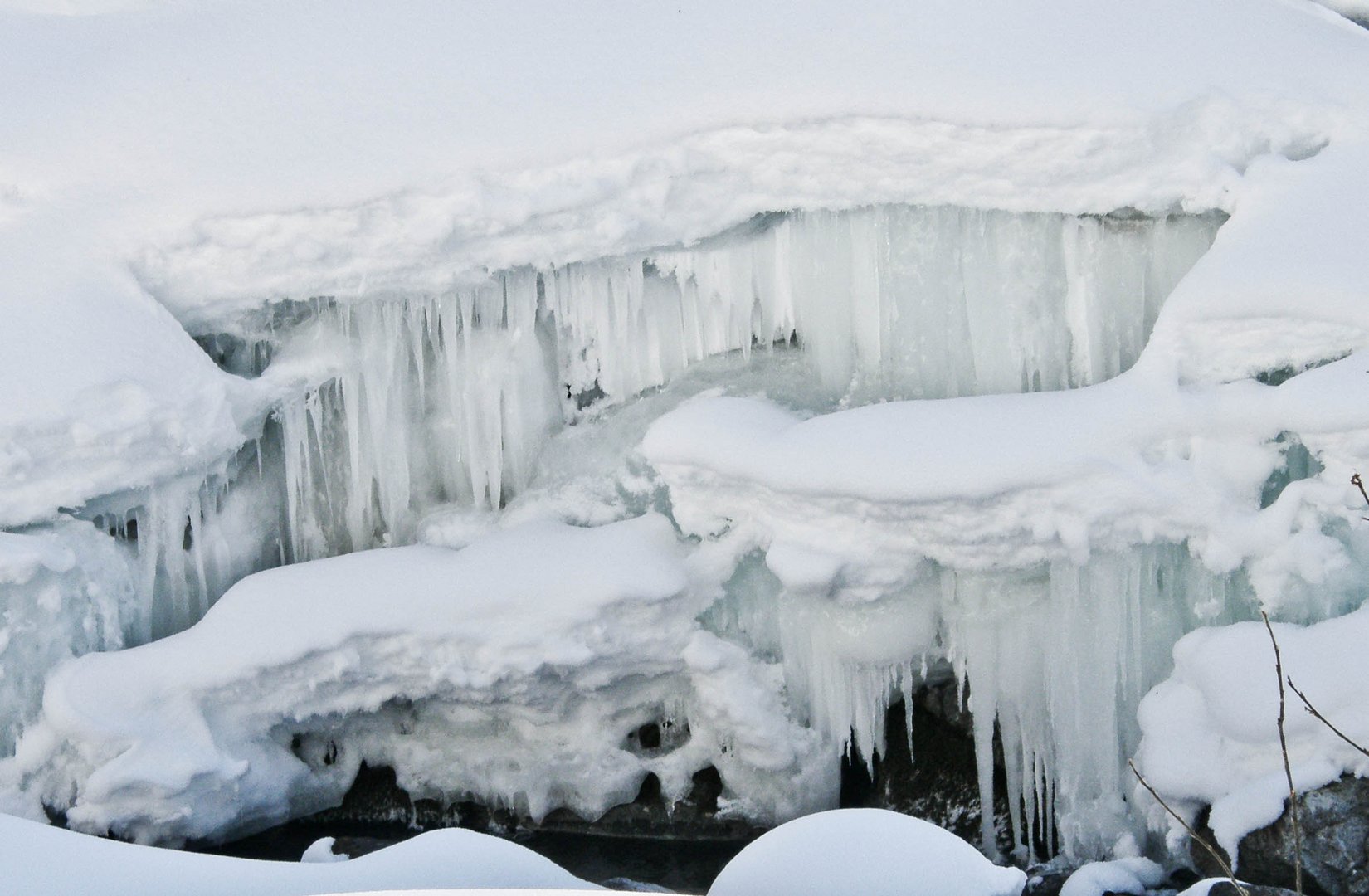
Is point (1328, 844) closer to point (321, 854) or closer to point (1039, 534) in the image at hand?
point (1039, 534)

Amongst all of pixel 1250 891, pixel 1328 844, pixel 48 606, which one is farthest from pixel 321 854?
pixel 1328 844

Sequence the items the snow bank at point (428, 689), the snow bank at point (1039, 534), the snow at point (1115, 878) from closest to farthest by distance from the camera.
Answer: the snow bank at point (1039, 534) < the snow at point (1115, 878) < the snow bank at point (428, 689)

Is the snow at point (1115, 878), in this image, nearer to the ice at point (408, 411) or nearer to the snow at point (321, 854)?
the snow at point (321, 854)

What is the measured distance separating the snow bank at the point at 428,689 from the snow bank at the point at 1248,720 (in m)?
1.37

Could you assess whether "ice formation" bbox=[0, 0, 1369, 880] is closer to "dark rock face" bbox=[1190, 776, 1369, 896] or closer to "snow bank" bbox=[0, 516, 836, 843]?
"snow bank" bbox=[0, 516, 836, 843]

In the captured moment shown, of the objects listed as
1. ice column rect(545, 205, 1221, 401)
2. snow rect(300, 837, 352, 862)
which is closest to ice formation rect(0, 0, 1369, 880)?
ice column rect(545, 205, 1221, 401)

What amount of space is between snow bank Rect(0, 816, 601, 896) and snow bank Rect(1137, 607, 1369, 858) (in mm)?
2026

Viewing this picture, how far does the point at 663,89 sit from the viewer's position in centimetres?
516

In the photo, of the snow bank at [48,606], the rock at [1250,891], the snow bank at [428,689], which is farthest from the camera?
the snow bank at [428,689]

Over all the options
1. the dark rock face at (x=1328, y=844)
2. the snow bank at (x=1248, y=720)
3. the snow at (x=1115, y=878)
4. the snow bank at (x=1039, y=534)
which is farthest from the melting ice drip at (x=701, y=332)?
the snow at (x=1115, y=878)

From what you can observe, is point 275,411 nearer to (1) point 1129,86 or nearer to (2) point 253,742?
(2) point 253,742

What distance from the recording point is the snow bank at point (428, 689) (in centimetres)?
527

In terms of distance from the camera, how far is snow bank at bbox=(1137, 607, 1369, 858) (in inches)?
175

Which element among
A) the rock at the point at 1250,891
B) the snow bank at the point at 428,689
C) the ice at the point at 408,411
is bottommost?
the rock at the point at 1250,891
